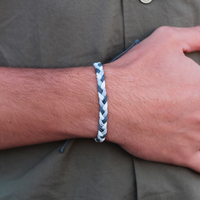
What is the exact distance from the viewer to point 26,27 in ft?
2.79

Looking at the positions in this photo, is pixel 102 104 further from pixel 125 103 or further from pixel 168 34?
pixel 168 34

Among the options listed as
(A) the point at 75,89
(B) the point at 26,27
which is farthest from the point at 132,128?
(B) the point at 26,27

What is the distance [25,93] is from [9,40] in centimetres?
31

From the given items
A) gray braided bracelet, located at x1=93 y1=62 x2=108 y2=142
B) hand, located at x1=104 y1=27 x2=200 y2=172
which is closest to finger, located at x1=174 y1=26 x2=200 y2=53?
hand, located at x1=104 y1=27 x2=200 y2=172

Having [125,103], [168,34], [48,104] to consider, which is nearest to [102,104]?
[125,103]

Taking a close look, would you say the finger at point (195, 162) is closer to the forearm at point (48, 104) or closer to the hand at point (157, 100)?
the hand at point (157, 100)

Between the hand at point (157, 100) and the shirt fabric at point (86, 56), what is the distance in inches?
4.1

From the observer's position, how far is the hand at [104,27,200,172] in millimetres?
715

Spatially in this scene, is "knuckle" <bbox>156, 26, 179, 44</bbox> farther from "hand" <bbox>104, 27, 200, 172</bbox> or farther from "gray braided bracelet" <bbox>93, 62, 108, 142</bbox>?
"gray braided bracelet" <bbox>93, 62, 108, 142</bbox>

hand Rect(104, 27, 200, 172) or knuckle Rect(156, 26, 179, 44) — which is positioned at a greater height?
knuckle Rect(156, 26, 179, 44)

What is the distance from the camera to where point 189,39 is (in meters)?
0.78

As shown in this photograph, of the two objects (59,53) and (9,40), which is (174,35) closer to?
(59,53)

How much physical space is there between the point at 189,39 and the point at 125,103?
373 millimetres

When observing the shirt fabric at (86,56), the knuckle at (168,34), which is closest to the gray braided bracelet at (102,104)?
the shirt fabric at (86,56)
